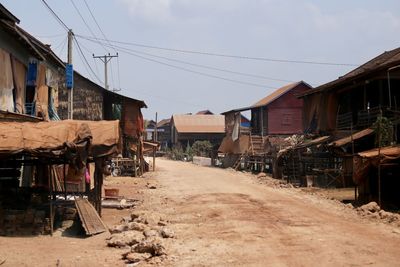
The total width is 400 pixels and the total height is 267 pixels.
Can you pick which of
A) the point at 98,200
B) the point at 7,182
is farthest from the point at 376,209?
the point at 7,182

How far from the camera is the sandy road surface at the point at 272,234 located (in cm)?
956

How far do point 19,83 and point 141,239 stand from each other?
913 centimetres

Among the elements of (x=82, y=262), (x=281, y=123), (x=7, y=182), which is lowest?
(x=82, y=262)

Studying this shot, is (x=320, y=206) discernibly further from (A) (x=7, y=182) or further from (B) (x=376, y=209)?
(A) (x=7, y=182)

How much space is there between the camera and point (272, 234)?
473 inches

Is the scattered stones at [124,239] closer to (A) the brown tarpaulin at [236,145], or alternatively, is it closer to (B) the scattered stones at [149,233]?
(B) the scattered stones at [149,233]

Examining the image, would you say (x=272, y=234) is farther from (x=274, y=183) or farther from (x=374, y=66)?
(x=274, y=183)

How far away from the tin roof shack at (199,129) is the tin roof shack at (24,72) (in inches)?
2076

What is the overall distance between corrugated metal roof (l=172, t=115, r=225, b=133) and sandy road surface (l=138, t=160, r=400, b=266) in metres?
54.7

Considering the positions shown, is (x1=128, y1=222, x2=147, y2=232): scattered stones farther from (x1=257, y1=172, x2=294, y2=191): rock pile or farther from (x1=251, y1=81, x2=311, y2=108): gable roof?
(x1=251, y1=81, x2=311, y2=108): gable roof

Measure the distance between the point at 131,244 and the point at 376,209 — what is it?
867 centimetres

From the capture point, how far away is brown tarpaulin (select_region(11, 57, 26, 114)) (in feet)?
56.1

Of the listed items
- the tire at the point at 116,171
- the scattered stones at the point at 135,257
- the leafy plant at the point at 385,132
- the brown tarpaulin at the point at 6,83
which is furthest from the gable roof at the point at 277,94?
the scattered stones at the point at 135,257

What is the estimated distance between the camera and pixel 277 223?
13742mm
